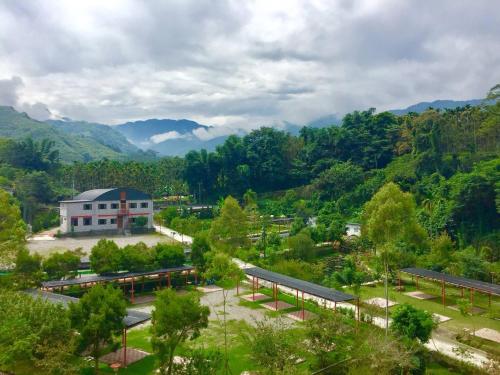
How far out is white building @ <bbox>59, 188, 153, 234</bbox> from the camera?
172 feet

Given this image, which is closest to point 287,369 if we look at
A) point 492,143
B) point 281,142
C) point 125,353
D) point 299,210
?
point 125,353

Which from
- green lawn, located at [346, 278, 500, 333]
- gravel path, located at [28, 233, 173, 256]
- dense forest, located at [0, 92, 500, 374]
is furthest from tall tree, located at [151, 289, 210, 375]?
gravel path, located at [28, 233, 173, 256]

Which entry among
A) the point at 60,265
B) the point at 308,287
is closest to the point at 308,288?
the point at 308,287

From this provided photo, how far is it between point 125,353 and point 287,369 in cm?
856

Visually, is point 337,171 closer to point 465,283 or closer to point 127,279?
point 465,283

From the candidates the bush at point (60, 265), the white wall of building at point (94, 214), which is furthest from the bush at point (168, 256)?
the white wall of building at point (94, 214)

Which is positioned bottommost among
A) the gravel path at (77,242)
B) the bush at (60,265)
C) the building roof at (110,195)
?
the gravel path at (77,242)

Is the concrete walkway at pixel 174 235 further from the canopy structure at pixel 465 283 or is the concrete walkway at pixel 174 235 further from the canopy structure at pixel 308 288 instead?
the canopy structure at pixel 465 283

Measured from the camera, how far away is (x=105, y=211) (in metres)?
54.7

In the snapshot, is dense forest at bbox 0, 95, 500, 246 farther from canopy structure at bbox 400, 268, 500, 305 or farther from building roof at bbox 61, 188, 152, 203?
canopy structure at bbox 400, 268, 500, 305

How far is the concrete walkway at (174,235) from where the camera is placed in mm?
48553

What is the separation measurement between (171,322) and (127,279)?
15.5 meters

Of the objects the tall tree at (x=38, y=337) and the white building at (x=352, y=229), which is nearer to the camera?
the tall tree at (x=38, y=337)

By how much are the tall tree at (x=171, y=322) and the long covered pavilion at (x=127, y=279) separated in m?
12.0
